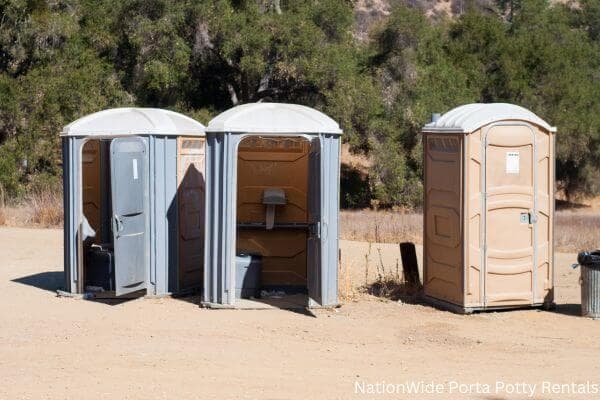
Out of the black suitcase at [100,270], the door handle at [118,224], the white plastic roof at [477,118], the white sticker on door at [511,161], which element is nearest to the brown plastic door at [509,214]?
the white sticker on door at [511,161]

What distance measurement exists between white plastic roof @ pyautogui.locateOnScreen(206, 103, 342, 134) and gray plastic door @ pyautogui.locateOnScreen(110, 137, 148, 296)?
3.41ft

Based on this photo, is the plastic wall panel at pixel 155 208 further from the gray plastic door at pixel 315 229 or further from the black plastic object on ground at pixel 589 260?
the black plastic object on ground at pixel 589 260

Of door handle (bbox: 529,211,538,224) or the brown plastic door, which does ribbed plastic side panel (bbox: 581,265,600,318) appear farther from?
door handle (bbox: 529,211,538,224)

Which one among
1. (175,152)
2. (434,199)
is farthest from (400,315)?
(175,152)

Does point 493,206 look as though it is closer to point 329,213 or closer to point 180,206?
point 329,213

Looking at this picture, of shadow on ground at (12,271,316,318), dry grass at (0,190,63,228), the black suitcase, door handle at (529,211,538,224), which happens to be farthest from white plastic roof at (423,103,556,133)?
dry grass at (0,190,63,228)

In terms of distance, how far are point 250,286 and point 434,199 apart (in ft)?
8.03

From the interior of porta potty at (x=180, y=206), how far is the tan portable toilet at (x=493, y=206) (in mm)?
2963

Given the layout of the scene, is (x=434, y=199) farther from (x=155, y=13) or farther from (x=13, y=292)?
(x=155, y=13)

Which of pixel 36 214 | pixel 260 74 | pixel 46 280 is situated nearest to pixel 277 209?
pixel 46 280

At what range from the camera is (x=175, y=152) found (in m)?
12.3

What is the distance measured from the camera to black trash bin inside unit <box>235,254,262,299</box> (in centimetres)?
1223

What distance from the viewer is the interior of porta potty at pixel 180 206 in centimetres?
1241

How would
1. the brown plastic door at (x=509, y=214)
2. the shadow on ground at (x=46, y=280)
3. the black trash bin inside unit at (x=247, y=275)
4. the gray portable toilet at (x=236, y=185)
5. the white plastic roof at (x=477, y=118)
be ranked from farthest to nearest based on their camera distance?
the shadow on ground at (x=46, y=280) → the black trash bin inside unit at (x=247, y=275) → the gray portable toilet at (x=236, y=185) → the brown plastic door at (x=509, y=214) → the white plastic roof at (x=477, y=118)
